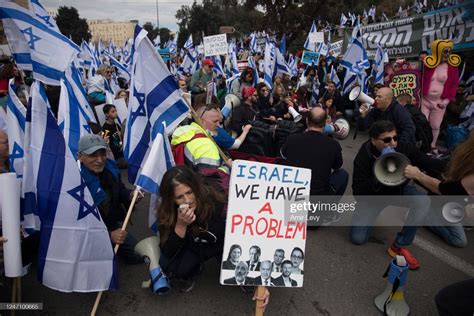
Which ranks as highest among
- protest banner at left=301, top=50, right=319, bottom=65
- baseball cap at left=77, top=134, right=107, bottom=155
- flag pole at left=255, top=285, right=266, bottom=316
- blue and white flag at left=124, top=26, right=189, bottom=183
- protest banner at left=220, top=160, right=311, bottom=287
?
protest banner at left=301, top=50, right=319, bottom=65

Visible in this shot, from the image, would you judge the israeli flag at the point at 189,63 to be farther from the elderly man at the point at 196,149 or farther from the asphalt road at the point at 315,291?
the asphalt road at the point at 315,291

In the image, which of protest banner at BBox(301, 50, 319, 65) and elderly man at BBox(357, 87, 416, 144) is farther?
protest banner at BBox(301, 50, 319, 65)

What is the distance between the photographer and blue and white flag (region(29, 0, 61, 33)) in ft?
13.2

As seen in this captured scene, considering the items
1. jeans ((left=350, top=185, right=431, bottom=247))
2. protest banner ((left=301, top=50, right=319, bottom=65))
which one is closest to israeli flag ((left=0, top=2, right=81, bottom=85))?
jeans ((left=350, top=185, right=431, bottom=247))

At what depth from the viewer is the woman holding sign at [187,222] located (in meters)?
2.66

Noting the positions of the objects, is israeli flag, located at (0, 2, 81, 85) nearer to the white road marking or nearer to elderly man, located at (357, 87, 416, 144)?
elderly man, located at (357, 87, 416, 144)

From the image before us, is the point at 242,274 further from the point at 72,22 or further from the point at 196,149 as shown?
the point at 72,22

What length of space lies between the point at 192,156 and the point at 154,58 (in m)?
1.03

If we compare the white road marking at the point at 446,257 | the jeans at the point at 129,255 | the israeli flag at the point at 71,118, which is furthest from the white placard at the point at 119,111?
the white road marking at the point at 446,257

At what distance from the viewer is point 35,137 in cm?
245

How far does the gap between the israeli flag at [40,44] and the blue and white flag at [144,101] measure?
118cm

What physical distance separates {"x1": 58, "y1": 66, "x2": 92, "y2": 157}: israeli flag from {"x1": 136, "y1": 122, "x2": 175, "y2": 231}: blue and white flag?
1.01m

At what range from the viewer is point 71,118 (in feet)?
11.4

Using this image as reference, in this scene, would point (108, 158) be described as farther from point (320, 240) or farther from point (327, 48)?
point (327, 48)
